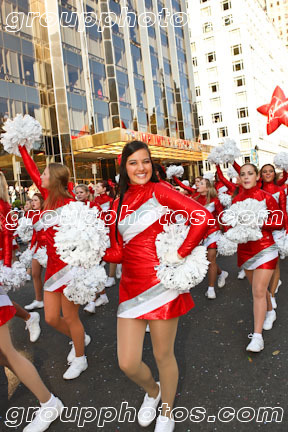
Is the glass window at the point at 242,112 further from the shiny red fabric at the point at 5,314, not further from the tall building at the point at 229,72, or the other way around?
the shiny red fabric at the point at 5,314

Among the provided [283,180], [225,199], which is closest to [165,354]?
[283,180]

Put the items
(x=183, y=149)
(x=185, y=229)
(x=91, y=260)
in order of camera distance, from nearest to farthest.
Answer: (x=91, y=260)
(x=185, y=229)
(x=183, y=149)

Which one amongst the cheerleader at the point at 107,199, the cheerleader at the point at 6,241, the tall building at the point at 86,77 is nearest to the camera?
the cheerleader at the point at 6,241

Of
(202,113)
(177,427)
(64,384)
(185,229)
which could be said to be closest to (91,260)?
(185,229)

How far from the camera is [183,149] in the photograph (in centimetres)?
2984

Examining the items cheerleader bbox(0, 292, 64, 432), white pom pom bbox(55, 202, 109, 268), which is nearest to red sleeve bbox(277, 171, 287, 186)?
white pom pom bbox(55, 202, 109, 268)

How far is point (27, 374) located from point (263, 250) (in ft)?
7.97

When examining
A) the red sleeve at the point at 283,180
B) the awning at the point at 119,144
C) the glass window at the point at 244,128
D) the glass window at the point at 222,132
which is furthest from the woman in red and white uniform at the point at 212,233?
the glass window at the point at 222,132

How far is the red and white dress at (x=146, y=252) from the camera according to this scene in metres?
2.19

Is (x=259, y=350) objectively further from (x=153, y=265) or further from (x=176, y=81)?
(x=176, y=81)

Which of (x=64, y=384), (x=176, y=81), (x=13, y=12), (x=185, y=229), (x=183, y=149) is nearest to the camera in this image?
(x=185, y=229)

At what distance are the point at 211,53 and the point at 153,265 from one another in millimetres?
56459

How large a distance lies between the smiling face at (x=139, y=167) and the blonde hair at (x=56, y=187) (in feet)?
3.72

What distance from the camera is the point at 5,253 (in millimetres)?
2941
